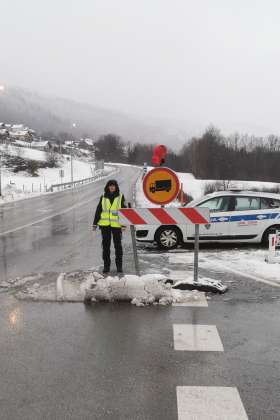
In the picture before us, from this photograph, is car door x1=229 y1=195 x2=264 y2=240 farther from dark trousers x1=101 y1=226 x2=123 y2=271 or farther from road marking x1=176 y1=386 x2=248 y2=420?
road marking x1=176 y1=386 x2=248 y2=420

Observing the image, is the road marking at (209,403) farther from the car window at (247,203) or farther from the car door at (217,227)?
the car window at (247,203)

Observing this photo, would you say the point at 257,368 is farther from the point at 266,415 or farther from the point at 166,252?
the point at 166,252

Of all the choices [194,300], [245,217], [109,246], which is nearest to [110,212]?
[109,246]

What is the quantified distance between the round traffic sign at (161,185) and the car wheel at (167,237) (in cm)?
374

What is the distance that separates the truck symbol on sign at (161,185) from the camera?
711cm

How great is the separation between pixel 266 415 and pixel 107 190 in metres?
5.54

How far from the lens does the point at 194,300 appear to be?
245 inches

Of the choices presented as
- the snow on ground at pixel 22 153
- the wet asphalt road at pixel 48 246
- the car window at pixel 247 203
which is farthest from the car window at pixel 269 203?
the snow on ground at pixel 22 153

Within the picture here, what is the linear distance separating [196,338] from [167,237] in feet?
19.8

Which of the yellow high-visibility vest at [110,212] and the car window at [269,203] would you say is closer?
the yellow high-visibility vest at [110,212]

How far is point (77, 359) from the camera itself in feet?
14.0

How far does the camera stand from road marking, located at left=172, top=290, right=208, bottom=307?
606 cm

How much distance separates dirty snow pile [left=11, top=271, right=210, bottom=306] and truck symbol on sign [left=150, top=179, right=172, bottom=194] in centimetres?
152

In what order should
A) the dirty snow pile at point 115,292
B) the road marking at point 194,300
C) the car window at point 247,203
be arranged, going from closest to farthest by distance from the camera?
the road marking at point 194,300, the dirty snow pile at point 115,292, the car window at point 247,203
